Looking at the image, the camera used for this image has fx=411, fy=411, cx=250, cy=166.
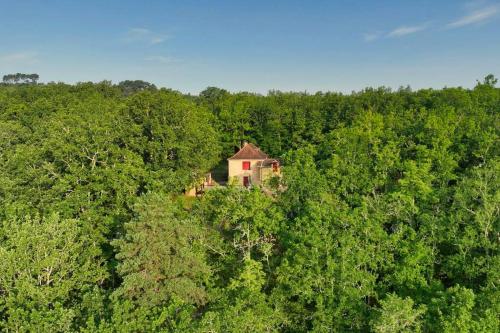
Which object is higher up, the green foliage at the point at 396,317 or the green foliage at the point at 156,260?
the green foliage at the point at 156,260

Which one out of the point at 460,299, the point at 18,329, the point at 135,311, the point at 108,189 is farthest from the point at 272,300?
the point at 108,189

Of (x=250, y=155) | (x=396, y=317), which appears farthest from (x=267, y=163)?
(x=396, y=317)

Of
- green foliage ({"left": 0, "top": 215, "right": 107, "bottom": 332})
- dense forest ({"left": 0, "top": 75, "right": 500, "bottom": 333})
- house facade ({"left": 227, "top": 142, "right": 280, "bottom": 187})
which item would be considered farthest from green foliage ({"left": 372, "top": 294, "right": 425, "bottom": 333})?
house facade ({"left": 227, "top": 142, "right": 280, "bottom": 187})

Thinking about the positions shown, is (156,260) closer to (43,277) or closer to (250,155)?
(43,277)

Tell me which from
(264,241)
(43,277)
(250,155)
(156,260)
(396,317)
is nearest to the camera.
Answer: (396,317)

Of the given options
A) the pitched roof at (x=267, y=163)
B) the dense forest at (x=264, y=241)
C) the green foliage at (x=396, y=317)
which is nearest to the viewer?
the green foliage at (x=396, y=317)

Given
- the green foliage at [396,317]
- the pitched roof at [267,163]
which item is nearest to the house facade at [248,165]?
the pitched roof at [267,163]

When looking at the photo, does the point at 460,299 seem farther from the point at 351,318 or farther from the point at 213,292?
the point at 213,292

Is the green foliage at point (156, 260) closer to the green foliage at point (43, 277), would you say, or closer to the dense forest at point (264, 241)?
the dense forest at point (264, 241)
